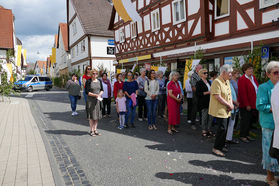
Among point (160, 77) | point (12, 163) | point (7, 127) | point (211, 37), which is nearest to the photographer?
point (12, 163)

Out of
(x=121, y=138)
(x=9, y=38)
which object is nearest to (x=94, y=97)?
(x=121, y=138)

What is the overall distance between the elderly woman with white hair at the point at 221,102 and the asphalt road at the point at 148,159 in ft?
1.40

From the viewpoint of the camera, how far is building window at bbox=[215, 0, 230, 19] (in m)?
10.7

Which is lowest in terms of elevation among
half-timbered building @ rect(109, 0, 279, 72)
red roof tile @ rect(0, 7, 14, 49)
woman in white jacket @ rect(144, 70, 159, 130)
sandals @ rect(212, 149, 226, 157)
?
A: sandals @ rect(212, 149, 226, 157)

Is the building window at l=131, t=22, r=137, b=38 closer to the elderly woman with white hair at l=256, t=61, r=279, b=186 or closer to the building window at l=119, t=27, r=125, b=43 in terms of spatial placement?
the building window at l=119, t=27, r=125, b=43

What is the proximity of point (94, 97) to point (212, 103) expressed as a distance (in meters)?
3.13

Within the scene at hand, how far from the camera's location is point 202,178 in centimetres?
360

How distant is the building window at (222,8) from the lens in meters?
10.7

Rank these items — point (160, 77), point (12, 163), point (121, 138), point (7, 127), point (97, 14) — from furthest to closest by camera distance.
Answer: point (97, 14) < point (160, 77) < point (7, 127) < point (121, 138) < point (12, 163)

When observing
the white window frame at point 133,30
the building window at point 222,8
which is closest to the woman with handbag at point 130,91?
the building window at point 222,8

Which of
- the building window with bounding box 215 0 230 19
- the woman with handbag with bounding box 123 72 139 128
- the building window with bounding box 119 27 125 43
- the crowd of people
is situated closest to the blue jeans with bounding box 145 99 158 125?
the crowd of people

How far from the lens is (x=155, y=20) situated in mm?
15180

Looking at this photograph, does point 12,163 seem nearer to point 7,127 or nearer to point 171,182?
point 171,182

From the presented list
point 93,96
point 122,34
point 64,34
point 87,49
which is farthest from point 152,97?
point 64,34
